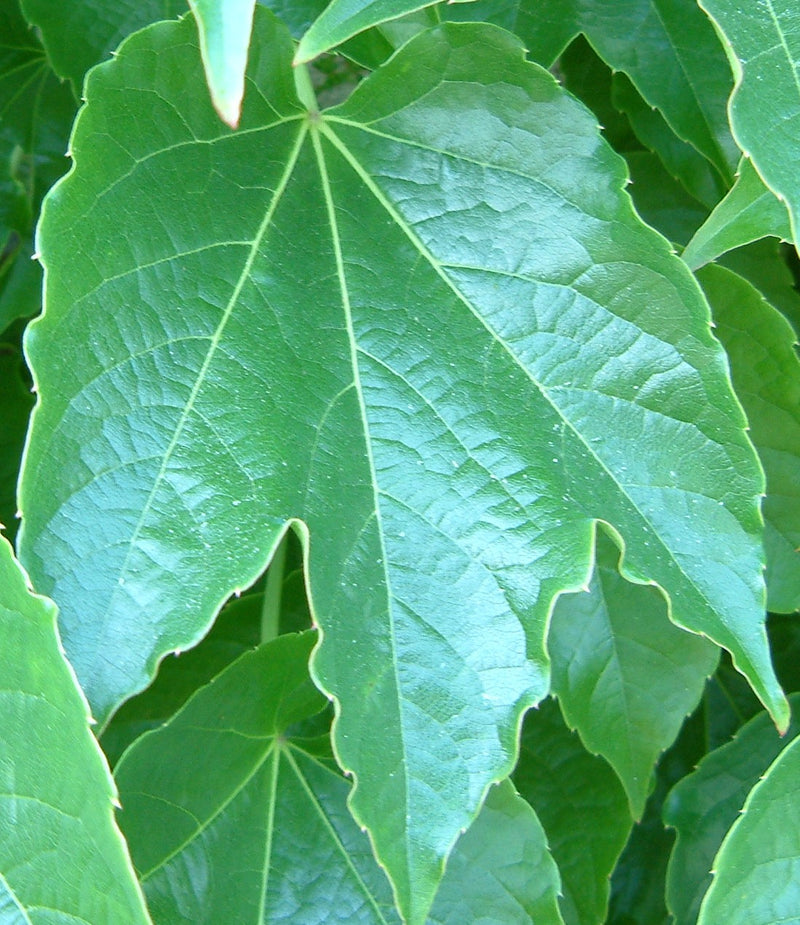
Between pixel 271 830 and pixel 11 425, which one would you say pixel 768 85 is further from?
pixel 11 425

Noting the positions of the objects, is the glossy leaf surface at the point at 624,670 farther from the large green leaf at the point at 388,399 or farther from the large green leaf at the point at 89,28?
the large green leaf at the point at 89,28

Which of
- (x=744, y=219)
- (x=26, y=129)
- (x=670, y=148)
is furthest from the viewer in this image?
(x=26, y=129)

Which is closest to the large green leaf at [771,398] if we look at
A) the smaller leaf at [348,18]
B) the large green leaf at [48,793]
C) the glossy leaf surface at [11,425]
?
the smaller leaf at [348,18]

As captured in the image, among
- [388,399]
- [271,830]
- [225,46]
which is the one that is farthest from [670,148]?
[271,830]

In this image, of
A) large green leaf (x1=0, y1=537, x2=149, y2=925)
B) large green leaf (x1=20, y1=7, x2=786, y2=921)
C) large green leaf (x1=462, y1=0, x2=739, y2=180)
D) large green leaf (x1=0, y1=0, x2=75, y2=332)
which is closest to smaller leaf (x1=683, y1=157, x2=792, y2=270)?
large green leaf (x1=20, y1=7, x2=786, y2=921)

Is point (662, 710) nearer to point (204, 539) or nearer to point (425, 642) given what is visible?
point (425, 642)

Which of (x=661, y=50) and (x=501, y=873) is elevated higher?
(x=661, y=50)
